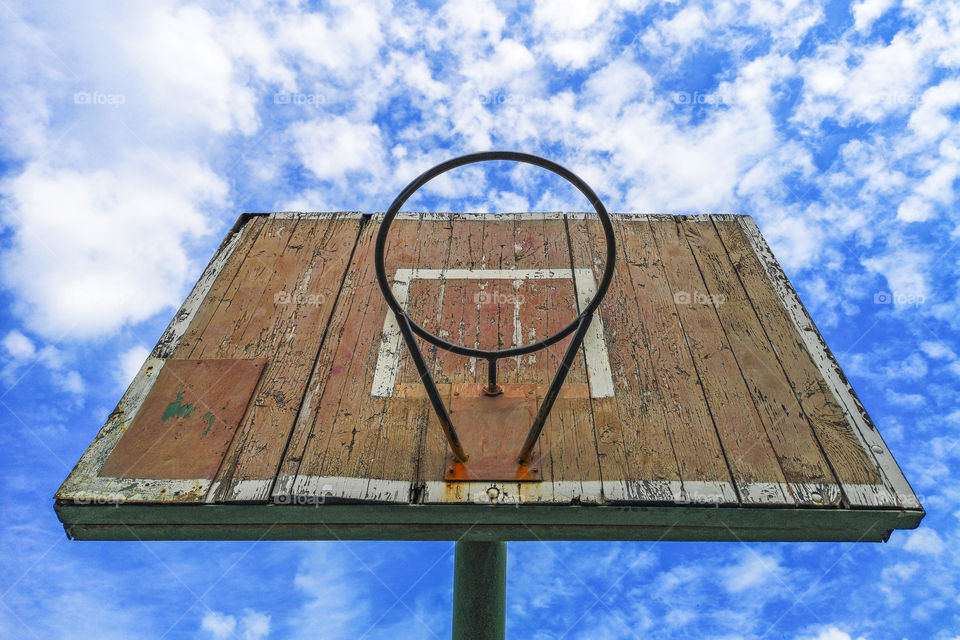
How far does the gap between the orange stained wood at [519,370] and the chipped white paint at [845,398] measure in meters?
0.01

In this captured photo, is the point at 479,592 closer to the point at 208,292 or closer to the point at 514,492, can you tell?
the point at 514,492

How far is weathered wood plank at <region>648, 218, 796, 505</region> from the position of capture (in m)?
1.88

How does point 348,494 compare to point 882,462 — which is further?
point 882,462

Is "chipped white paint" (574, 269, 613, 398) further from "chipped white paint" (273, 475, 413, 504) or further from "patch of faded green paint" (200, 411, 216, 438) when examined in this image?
"patch of faded green paint" (200, 411, 216, 438)

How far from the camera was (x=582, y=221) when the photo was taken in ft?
10.0

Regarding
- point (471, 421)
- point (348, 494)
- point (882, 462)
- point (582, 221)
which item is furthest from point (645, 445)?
point (582, 221)

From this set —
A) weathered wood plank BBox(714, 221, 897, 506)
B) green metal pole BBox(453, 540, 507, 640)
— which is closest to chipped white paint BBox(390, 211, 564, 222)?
weathered wood plank BBox(714, 221, 897, 506)

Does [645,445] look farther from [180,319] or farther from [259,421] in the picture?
[180,319]

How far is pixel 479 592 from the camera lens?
2.79 m

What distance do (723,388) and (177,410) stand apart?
1.83 meters

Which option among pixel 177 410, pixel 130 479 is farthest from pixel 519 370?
pixel 130 479

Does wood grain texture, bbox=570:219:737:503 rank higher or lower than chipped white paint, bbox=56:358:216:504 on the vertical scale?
higher

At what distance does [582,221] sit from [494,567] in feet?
5.26

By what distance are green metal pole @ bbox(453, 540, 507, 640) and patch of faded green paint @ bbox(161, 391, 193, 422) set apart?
1.28 m
